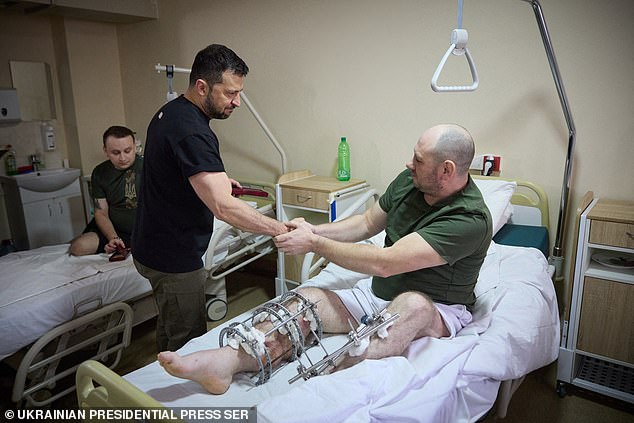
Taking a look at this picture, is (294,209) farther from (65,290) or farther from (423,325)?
(423,325)

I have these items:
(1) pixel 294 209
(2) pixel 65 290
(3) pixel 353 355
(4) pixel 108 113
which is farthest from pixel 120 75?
(3) pixel 353 355

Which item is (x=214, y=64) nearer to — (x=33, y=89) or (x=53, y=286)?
(x=53, y=286)

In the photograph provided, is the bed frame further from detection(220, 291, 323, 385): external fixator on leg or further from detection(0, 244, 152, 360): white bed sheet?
detection(220, 291, 323, 385): external fixator on leg

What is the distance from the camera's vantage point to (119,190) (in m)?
2.84

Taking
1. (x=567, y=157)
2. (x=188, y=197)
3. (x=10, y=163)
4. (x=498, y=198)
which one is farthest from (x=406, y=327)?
(x=10, y=163)

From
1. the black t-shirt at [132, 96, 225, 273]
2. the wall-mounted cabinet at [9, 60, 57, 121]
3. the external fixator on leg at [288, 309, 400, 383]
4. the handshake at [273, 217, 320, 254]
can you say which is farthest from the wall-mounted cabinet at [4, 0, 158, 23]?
the external fixator on leg at [288, 309, 400, 383]

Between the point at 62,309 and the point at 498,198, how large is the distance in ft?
7.35

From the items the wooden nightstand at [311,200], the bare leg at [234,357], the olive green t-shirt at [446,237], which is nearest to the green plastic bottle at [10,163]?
the wooden nightstand at [311,200]

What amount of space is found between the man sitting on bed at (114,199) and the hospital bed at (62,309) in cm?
12

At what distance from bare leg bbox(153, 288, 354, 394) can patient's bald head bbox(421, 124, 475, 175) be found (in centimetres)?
66

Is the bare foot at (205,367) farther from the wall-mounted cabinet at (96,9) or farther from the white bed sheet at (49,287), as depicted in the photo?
the wall-mounted cabinet at (96,9)

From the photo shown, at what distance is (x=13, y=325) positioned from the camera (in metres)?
2.09

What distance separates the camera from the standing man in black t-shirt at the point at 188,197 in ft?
5.63

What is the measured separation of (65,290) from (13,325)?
27 centimetres
